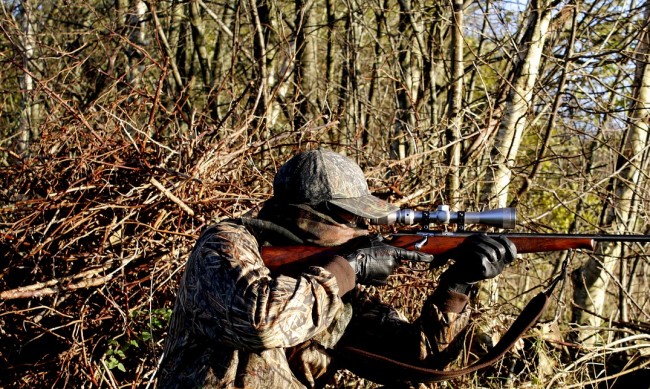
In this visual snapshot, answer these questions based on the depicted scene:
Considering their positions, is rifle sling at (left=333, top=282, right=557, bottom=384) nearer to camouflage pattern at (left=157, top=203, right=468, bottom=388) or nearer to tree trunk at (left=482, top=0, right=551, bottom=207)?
camouflage pattern at (left=157, top=203, right=468, bottom=388)

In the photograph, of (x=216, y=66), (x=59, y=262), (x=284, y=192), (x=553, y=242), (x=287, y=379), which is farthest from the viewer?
(x=216, y=66)

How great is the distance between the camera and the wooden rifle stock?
11.0ft

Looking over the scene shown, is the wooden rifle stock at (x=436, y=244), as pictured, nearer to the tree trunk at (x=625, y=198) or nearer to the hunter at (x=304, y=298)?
the hunter at (x=304, y=298)

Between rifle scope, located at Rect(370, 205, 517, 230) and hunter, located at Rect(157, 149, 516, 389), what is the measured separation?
0.15 meters

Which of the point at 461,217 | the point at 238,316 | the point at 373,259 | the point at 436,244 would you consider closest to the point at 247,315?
the point at 238,316

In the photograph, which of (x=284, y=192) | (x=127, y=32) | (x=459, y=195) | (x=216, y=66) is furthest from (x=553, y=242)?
(x=216, y=66)

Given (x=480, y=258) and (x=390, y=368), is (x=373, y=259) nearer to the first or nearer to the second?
(x=480, y=258)

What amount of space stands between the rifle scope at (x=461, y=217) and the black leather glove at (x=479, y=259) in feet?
0.75

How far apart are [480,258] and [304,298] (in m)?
0.88

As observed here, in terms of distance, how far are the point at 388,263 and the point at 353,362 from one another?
0.65 m

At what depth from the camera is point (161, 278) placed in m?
5.56

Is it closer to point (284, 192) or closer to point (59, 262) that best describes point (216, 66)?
point (59, 262)

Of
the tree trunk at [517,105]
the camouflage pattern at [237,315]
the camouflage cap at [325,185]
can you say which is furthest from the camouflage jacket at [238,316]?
the tree trunk at [517,105]

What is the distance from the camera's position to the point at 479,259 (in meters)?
3.44
